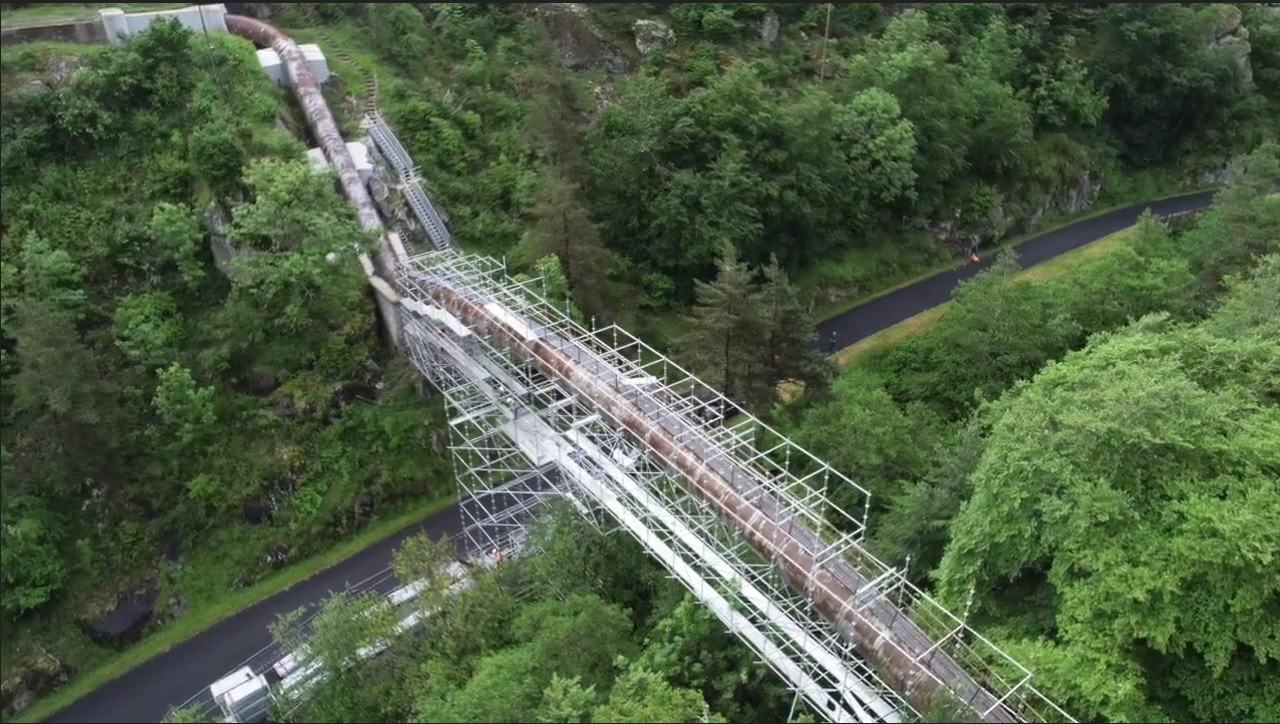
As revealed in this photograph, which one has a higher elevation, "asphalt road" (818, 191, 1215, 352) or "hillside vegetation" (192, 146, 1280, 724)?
"hillside vegetation" (192, 146, 1280, 724)

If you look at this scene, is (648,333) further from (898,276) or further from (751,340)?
(898,276)

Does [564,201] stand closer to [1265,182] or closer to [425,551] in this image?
[425,551]

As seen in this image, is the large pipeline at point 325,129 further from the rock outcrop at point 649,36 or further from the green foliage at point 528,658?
the rock outcrop at point 649,36

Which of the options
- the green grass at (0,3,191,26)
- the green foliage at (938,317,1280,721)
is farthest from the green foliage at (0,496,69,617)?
the green foliage at (938,317,1280,721)

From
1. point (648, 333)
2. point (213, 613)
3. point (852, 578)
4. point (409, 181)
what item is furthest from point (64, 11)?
point (852, 578)

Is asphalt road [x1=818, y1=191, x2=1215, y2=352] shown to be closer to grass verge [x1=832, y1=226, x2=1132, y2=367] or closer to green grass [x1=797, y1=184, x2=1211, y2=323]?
green grass [x1=797, y1=184, x2=1211, y2=323]

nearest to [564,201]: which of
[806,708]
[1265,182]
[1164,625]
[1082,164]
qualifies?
[806,708]
